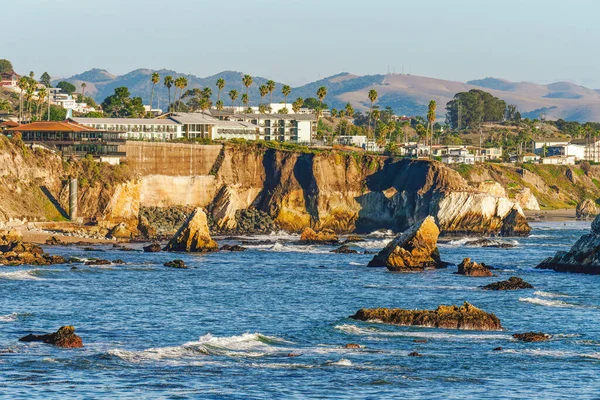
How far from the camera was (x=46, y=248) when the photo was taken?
11406 cm

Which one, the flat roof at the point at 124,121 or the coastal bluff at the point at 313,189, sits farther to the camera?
the flat roof at the point at 124,121

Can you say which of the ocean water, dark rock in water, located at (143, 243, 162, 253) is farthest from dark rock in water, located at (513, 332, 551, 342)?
dark rock in water, located at (143, 243, 162, 253)

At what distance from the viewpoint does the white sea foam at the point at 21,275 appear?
8688 cm

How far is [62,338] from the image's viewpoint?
57.6 meters

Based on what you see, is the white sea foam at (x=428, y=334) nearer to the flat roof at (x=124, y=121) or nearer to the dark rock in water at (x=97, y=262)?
the dark rock in water at (x=97, y=262)

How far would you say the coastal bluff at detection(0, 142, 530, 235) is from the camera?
151250 millimetres

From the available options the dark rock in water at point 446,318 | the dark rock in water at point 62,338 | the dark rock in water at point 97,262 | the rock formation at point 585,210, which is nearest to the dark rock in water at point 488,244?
the dark rock in water at point 97,262

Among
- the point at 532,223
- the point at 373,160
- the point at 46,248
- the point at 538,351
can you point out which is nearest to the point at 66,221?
the point at 46,248

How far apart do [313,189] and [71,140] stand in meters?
32.1

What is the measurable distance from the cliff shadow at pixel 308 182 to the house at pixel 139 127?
19959 millimetres

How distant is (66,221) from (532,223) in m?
70.9

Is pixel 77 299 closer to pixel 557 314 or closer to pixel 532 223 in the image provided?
pixel 557 314

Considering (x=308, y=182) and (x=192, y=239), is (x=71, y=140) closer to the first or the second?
(x=308, y=182)

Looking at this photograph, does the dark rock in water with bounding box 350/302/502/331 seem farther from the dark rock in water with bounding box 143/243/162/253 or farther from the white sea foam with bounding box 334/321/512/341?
the dark rock in water with bounding box 143/243/162/253
